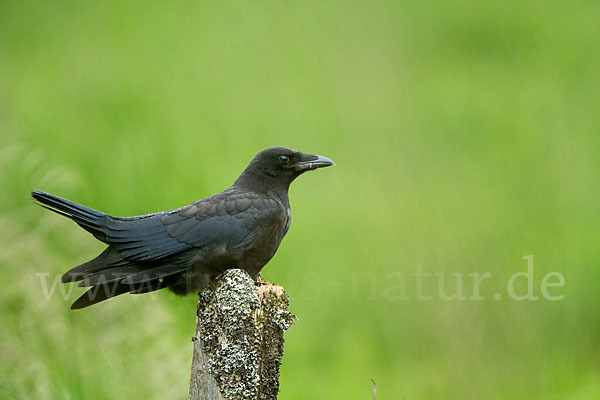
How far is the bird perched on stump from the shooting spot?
340 centimetres

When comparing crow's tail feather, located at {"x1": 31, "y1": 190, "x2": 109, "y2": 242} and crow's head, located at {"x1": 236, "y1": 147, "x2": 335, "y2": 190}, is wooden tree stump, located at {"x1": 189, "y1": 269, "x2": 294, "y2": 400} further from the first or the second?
crow's head, located at {"x1": 236, "y1": 147, "x2": 335, "y2": 190}

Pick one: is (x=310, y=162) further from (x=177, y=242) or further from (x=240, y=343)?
(x=240, y=343)

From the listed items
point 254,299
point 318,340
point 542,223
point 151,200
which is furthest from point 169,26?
point 254,299

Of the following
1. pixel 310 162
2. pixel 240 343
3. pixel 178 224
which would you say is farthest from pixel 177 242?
pixel 310 162

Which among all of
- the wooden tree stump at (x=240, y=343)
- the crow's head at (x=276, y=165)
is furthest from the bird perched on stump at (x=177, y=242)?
the wooden tree stump at (x=240, y=343)

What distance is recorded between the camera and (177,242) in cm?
351

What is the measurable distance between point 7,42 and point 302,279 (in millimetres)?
5496

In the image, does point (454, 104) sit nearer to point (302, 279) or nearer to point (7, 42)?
point (302, 279)

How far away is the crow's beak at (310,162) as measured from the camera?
395 centimetres

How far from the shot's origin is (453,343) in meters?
6.43

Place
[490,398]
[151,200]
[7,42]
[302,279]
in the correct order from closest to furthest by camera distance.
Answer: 1. [490,398]
2. [151,200]
3. [302,279]
4. [7,42]

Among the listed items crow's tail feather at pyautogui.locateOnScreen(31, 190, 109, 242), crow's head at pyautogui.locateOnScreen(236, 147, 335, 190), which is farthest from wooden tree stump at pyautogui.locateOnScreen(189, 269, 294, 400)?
crow's head at pyautogui.locateOnScreen(236, 147, 335, 190)

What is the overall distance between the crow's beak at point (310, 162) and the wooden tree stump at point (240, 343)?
3.59 ft

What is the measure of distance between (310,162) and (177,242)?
3.25 feet
